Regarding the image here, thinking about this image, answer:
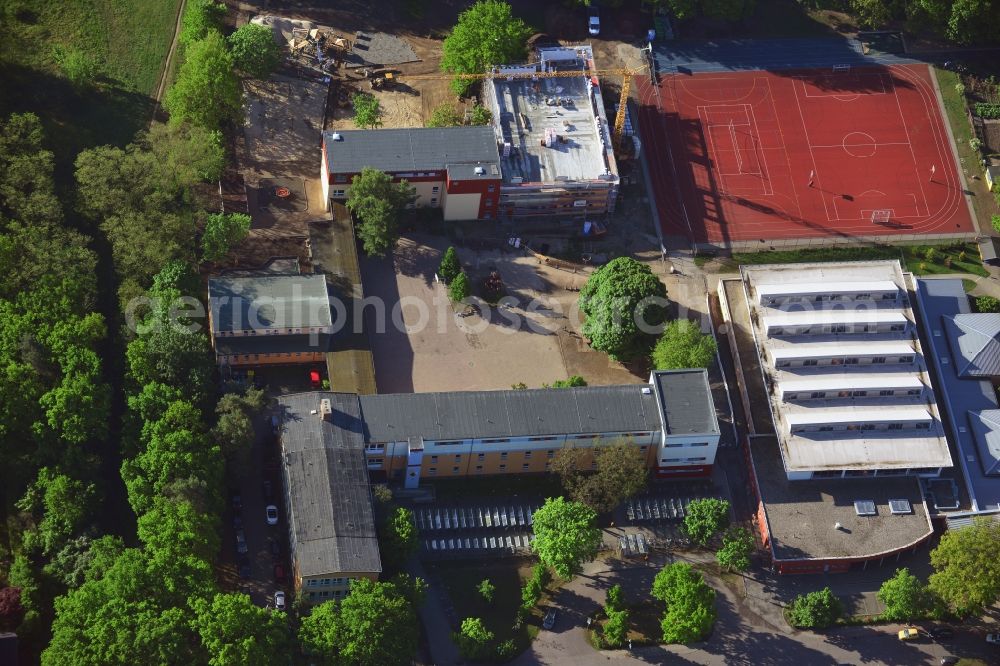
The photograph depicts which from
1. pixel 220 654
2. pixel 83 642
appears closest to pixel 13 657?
pixel 83 642

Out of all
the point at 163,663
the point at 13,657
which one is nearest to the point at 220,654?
the point at 163,663

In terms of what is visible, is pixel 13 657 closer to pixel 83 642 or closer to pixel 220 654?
pixel 83 642

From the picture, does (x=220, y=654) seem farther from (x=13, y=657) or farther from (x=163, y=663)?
(x=13, y=657)
